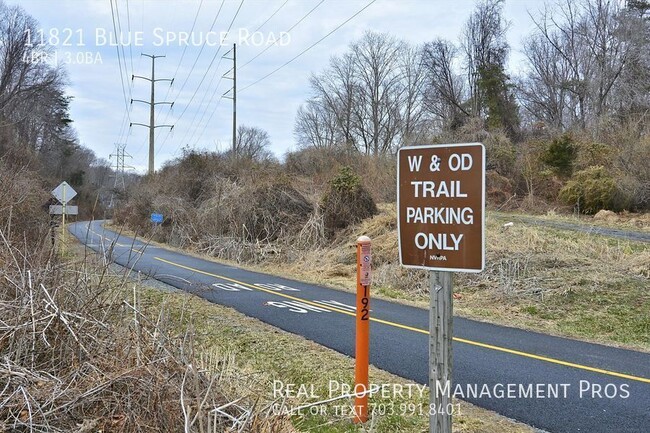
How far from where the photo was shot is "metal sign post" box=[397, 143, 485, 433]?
3105 millimetres

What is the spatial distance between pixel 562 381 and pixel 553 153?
86.1 feet

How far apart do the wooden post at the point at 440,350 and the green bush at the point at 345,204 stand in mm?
20824

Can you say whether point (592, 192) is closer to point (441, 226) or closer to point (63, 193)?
point (63, 193)

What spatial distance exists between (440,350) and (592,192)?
2454 cm

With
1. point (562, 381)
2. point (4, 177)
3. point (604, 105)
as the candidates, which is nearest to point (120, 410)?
point (562, 381)

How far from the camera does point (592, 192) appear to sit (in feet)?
81.6

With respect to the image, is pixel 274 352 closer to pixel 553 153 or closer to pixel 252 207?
pixel 252 207

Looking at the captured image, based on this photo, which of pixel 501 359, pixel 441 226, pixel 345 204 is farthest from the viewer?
pixel 345 204

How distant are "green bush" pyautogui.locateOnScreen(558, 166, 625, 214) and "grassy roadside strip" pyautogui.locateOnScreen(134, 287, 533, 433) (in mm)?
20181

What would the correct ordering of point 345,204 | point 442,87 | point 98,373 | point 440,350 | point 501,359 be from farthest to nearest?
point 442,87 → point 345,204 → point 501,359 → point 98,373 → point 440,350

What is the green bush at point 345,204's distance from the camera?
24406 millimetres

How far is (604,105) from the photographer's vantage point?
4003 cm

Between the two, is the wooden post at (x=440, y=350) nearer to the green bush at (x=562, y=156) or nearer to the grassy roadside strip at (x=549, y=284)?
the grassy roadside strip at (x=549, y=284)

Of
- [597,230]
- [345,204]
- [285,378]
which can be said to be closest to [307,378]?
[285,378]
